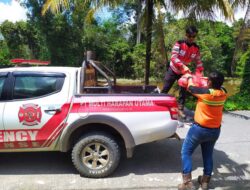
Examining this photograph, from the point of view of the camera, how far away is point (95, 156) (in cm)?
533

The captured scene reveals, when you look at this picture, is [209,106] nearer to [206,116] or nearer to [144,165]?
[206,116]

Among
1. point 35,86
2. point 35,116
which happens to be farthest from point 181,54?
point 35,116

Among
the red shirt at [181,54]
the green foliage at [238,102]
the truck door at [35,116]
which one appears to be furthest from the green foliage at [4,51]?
the truck door at [35,116]

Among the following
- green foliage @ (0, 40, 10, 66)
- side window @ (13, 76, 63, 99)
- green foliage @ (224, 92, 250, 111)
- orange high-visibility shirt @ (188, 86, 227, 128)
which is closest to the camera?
orange high-visibility shirt @ (188, 86, 227, 128)

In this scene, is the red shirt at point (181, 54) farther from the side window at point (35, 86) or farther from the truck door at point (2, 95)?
the truck door at point (2, 95)

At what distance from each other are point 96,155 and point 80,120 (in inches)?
22.5

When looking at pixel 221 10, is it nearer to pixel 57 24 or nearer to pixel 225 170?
pixel 225 170

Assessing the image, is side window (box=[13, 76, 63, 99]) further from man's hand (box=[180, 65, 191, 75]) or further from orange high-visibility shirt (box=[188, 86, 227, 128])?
man's hand (box=[180, 65, 191, 75])

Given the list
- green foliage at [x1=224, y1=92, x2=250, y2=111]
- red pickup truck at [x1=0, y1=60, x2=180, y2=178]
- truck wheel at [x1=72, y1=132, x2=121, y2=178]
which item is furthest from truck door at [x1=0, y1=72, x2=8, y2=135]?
green foliage at [x1=224, y1=92, x2=250, y2=111]

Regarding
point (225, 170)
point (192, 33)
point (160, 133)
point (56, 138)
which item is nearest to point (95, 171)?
point (56, 138)

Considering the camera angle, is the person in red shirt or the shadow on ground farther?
the person in red shirt

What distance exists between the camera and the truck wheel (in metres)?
5.30

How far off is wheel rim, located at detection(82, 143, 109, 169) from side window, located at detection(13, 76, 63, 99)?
0.99 m

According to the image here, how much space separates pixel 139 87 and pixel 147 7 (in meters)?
5.58
